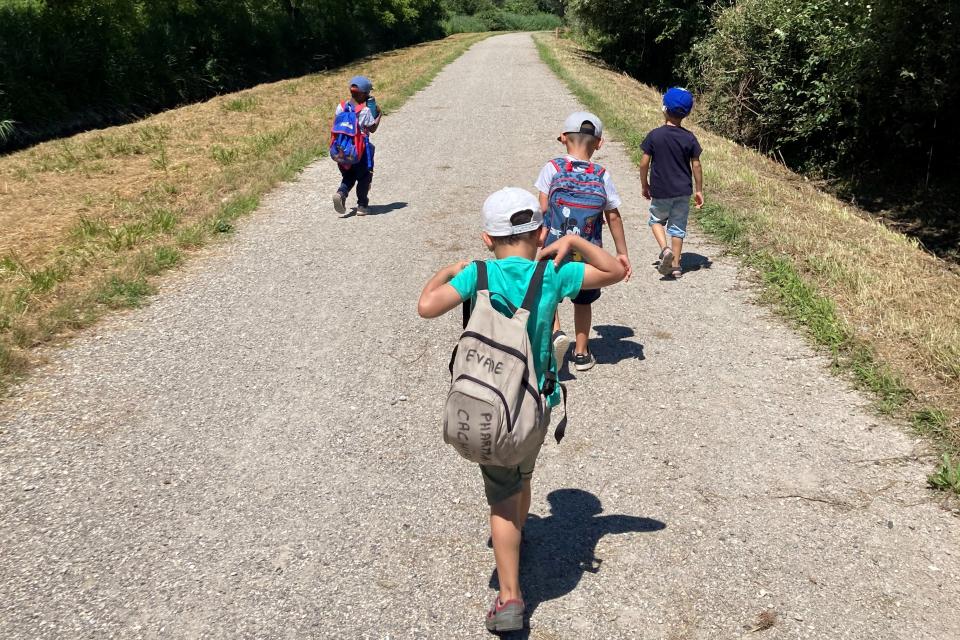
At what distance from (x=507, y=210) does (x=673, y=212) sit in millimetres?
4382

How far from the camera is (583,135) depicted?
471 centimetres

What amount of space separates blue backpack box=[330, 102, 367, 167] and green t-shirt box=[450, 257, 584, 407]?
19.9 feet

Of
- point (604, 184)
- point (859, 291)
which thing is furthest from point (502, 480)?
point (859, 291)

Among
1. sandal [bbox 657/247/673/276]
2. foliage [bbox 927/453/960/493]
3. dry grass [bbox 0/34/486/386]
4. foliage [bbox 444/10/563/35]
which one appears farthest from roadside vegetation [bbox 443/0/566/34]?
foliage [bbox 927/453/960/493]

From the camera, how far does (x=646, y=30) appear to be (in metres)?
29.4

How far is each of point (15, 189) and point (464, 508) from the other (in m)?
10.3

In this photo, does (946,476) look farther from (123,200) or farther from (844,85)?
(844,85)

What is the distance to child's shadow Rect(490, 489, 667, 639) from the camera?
3242 mm

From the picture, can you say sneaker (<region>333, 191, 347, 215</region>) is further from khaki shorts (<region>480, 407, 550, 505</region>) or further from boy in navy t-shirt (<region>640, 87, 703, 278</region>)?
khaki shorts (<region>480, 407, 550, 505</region>)

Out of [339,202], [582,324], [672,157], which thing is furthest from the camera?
[339,202]

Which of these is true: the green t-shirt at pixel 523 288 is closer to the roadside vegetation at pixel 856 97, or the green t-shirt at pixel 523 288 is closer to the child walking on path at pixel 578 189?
the child walking on path at pixel 578 189

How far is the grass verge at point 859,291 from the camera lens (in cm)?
454

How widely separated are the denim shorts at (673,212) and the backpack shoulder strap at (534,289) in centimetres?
426

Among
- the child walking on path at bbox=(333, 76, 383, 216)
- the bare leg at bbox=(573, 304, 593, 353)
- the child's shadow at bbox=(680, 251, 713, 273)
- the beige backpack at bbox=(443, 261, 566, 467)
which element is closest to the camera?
the beige backpack at bbox=(443, 261, 566, 467)
